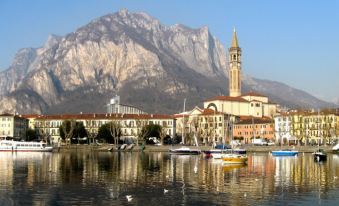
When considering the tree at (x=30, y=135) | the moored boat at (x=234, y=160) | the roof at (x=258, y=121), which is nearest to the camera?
the moored boat at (x=234, y=160)

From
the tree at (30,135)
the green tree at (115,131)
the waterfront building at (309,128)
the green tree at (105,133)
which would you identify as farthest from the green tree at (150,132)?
the tree at (30,135)

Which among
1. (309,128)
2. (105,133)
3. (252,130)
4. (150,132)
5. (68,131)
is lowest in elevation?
(105,133)

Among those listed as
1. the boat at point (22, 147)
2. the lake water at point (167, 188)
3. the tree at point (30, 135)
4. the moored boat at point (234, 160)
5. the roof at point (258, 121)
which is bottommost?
the lake water at point (167, 188)

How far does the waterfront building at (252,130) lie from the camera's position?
189m

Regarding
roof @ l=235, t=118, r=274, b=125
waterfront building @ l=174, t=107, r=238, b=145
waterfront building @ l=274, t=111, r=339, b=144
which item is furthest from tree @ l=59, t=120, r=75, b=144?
waterfront building @ l=274, t=111, r=339, b=144

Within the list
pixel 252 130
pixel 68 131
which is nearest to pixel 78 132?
pixel 68 131

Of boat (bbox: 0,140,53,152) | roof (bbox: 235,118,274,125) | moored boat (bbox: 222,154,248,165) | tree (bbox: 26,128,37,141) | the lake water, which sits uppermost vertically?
roof (bbox: 235,118,274,125)

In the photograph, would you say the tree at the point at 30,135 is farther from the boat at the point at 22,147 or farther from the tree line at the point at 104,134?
the boat at the point at 22,147

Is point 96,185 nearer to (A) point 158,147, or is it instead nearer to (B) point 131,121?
(A) point 158,147

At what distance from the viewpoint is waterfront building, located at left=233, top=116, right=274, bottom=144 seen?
621 ft

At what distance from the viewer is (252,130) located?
191625 mm

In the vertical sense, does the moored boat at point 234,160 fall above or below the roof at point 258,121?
below

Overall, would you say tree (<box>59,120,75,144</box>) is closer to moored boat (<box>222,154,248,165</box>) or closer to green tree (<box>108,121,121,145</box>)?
green tree (<box>108,121,121,145</box>)

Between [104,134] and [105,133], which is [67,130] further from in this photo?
[105,133]
